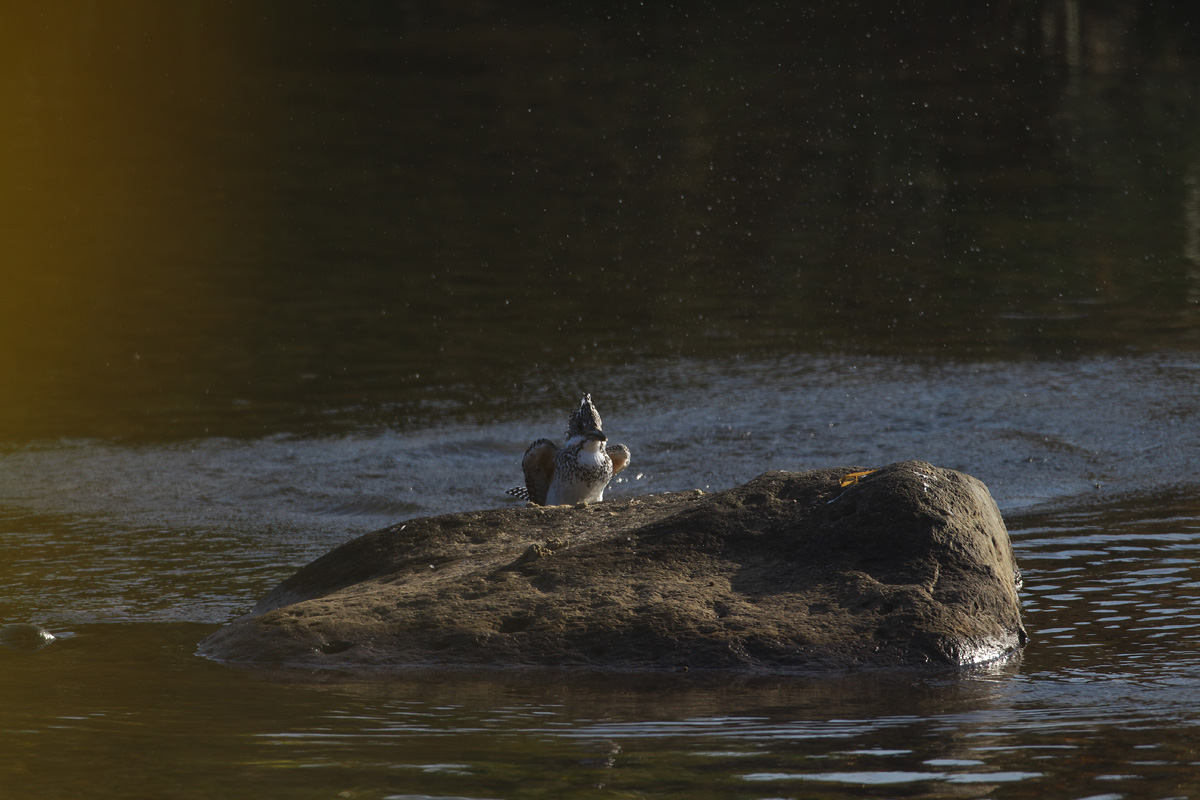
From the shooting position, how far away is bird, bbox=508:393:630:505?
6.55 meters

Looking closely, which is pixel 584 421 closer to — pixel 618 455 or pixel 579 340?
pixel 618 455

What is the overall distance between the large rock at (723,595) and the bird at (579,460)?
885 millimetres

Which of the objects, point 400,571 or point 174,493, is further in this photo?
point 174,493

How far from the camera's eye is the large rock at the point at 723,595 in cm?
474

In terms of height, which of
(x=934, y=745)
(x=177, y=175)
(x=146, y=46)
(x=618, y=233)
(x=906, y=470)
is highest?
(x=146, y=46)

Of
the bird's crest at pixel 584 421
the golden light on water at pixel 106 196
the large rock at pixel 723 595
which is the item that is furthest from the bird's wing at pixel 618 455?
the golden light on water at pixel 106 196

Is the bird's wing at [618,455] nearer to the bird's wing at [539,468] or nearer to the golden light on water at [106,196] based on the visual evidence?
the bird's wing at [539,468]

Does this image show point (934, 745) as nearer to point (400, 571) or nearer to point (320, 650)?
point (320, 650)

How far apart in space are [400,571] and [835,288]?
9.85 m

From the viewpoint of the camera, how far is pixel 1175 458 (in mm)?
8391

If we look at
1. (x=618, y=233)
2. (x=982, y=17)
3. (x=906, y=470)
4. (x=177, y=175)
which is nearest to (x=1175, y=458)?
(x=906, y=470)

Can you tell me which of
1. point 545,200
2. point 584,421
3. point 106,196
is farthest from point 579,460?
point 106,196

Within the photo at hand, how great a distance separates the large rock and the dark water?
0.20 m

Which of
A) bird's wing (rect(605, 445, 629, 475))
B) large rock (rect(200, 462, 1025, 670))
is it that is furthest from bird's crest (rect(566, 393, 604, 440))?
large rock (rect(200, 462, 1025, 670))
